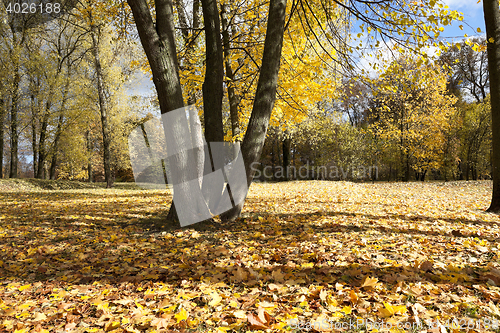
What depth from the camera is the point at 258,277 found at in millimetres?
2609

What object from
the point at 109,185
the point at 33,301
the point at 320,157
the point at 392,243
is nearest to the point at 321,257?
the point at 392,243

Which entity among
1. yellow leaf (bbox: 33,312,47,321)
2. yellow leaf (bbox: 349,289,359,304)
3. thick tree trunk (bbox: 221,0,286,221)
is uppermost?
thick tree trunk (bbox: 221,0,286,221)

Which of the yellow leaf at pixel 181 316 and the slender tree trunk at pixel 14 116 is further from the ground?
the slender tree trunk at pixel 14 116

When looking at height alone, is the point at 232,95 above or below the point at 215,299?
above

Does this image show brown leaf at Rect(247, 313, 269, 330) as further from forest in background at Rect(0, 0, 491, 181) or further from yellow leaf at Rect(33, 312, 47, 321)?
forest in background at Rect(0, 0, 491, 181)

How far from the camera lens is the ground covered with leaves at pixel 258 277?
6.35 feet

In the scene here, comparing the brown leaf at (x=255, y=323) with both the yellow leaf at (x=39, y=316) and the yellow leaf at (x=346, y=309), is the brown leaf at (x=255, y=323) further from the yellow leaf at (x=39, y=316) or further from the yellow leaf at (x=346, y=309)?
the yellow leaf at (x=39, y=316)

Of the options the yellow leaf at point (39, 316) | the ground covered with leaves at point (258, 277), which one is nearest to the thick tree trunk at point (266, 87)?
the ground covered with leaves at point (258, 277)

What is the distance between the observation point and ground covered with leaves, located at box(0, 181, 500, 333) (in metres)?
1.93

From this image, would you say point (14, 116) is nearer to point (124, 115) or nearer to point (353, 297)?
point (124, 115)

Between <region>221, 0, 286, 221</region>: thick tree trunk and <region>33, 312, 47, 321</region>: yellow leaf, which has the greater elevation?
<region>221, 0, 286, 221</region>: thick tree trunk

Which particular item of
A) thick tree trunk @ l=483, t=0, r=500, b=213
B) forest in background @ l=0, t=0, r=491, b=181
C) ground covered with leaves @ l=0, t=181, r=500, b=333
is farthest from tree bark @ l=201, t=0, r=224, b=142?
thick tree trunk @ l=483, t=0, r=500, b=213

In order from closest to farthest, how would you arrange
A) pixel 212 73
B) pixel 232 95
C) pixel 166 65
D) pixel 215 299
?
pixel 215 299 → pixel 166 65 → pixel 212 73 → pixel 232 95

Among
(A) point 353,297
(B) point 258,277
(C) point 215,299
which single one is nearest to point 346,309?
(A) point 353,297
